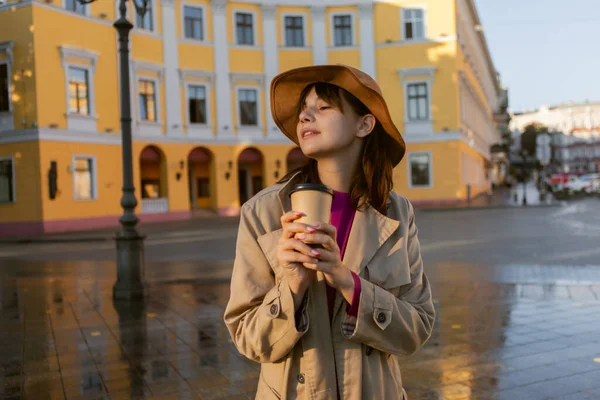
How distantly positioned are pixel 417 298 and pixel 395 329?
0.70ft

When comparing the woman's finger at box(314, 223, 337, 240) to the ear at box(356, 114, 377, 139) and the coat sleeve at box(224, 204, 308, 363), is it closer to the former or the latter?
the coat sleeve at box(224, 204, 308, 363)

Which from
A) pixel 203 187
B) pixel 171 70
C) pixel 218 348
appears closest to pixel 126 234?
pixel 218 348

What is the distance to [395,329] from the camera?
6.11 feet

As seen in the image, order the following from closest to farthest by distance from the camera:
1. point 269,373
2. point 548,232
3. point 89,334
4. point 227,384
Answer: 1. point 269,373
2. point 227,384
3. point 89,334
4. point 548,232

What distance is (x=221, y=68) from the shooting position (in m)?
33.7

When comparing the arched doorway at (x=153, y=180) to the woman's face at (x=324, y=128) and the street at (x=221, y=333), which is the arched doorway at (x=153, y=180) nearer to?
the street at (x=221, y=333)

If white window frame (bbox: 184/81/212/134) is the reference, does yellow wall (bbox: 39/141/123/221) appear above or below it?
below

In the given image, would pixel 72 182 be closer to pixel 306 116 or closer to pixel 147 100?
pixel 147 100

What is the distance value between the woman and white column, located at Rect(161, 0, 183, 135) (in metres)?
30.5

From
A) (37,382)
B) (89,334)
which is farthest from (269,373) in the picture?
(89,334)

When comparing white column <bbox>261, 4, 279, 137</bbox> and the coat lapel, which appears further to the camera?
white column <bbox>261, 4, 279, 137</bbox>

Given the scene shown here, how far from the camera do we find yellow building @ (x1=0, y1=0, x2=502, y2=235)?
25422 millimetres

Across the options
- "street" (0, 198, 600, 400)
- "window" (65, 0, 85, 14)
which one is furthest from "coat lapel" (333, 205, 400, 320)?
"window" (65, 0, 85, 14)

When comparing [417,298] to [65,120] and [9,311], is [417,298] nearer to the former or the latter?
[9,311]
